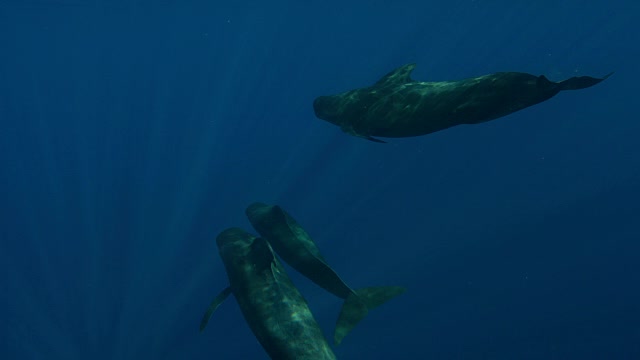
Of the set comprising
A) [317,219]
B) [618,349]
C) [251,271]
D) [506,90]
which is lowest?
[618,349]

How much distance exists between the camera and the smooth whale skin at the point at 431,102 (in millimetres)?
6441

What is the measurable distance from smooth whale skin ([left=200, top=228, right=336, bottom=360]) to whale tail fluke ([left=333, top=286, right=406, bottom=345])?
56 centimetres

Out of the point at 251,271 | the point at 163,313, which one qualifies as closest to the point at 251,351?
the point at 163,313

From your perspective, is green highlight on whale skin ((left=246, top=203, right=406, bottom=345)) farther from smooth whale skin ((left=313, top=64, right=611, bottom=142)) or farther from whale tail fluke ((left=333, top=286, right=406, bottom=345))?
smooth whale skin ((left=313, top=64, right=611, bottom=142))

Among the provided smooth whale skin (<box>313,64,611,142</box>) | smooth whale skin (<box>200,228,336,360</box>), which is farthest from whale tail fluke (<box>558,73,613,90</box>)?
smooth whale skin (<box>200,228,336,360</box>)

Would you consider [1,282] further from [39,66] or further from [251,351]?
[39,66]

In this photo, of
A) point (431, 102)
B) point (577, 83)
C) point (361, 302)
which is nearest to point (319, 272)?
point (361, 302)

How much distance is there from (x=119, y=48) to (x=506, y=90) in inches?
1484

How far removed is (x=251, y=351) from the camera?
1764 centimetres

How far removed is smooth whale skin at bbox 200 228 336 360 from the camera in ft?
24.1

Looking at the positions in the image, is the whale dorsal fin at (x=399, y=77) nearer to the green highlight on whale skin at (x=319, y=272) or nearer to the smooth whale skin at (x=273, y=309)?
the green highlight on whale skin at (x=319, y=272)

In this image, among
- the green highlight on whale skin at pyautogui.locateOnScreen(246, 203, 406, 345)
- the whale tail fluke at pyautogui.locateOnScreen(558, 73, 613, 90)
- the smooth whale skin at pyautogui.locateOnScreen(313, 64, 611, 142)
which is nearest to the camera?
the whale tail fluke at pyautogui.locateOnScreen(558, 73, 613, 90)

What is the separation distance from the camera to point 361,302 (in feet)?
26.9

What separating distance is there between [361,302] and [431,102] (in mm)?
3917
